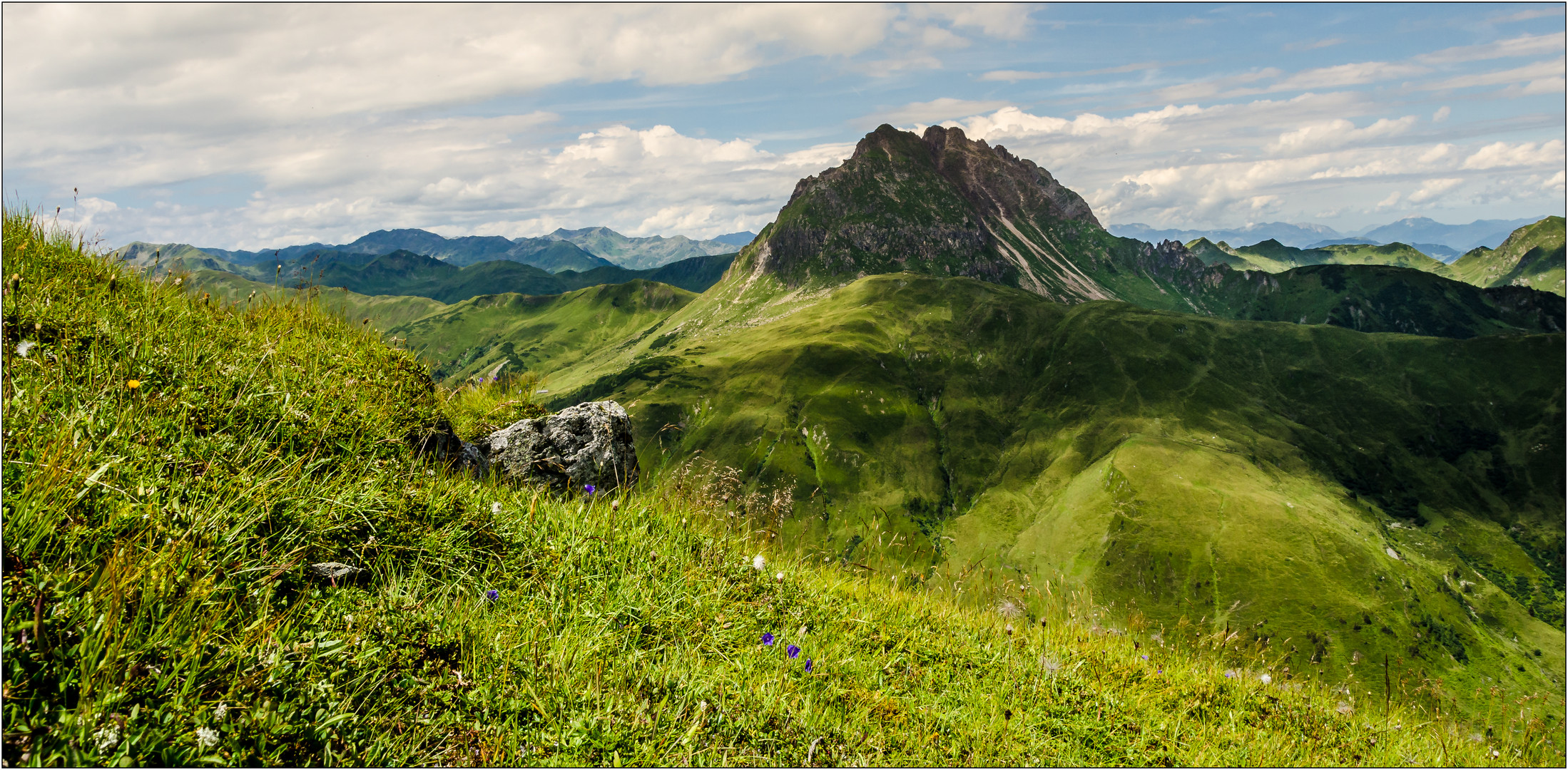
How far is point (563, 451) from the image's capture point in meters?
11.7

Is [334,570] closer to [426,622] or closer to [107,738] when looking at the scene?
[426,622]

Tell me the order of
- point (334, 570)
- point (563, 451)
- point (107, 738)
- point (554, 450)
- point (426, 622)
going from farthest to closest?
point (563, 451) → point (554, 450) → point (334, 570) → point (426, 622) → point (107, 738)

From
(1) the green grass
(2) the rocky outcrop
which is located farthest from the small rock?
(2) the rocky outcrop

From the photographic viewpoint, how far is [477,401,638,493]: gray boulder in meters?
10.4

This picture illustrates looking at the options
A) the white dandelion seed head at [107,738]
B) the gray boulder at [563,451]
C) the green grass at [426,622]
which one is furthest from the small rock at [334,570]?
the gray boulder at [563,451]

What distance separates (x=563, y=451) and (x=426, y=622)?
697cm

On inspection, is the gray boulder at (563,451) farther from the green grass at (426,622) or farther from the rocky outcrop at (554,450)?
the green grass at (426,622)

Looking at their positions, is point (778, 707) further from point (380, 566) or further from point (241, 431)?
point (241, 431)

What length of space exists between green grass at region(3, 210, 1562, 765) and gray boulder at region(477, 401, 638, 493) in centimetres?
195

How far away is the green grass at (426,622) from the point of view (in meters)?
3.79

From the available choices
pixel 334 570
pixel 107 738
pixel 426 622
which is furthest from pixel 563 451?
pixel 107 738

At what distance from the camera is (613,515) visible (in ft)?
24.4

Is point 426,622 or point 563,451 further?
point 563,451

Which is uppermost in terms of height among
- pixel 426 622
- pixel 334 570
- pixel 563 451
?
pixel 334 570
